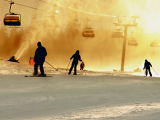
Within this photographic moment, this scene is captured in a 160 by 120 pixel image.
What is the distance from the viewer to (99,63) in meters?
113

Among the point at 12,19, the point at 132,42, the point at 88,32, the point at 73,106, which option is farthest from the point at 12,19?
the point at 132,42

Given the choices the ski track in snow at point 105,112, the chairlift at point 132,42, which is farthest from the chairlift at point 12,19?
the chairlift at point 132,42

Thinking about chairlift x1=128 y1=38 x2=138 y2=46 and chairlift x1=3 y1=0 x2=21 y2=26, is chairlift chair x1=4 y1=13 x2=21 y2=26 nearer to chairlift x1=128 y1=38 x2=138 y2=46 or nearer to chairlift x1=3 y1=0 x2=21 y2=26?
chairlift x1=3 y1=0 x2=21 y2=26

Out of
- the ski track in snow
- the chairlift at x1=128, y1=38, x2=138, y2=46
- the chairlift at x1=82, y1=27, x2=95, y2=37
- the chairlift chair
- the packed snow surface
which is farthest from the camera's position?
the chairlift at x1=128, y1=38, x2=138, y2=46

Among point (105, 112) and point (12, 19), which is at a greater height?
point (12, 19)

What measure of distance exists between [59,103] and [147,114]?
2573 mm

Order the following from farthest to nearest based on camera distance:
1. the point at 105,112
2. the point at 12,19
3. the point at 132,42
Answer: the point at 132,42 < the point at 12,19 < the point at 105,112

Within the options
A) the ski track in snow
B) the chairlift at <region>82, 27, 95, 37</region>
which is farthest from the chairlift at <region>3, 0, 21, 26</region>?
the ski track in snow

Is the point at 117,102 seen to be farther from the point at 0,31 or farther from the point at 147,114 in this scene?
the point at 0,31

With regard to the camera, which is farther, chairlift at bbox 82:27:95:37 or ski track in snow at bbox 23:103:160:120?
chairlift at bbox 82:27:95:37

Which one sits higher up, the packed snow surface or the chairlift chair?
the chairlift chair

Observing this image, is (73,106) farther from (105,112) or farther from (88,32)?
(88,32)

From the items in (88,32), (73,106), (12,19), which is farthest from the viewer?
(88,32)

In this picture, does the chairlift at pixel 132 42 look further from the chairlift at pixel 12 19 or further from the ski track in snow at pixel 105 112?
the ski track in snow at pixel 105 112
